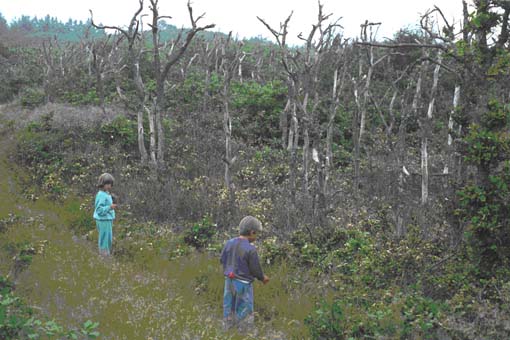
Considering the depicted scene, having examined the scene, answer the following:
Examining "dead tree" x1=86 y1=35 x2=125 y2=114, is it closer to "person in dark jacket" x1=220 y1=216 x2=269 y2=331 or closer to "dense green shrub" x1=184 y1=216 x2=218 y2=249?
"dense green shrub" x1=184 y1=216 x2=218 y2=249

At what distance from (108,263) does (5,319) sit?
4.43m

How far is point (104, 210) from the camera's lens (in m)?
9.05

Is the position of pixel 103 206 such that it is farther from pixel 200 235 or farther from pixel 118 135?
pixel 118 135

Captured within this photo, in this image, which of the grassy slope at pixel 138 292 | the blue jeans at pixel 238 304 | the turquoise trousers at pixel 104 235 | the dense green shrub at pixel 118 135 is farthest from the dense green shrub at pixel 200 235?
the dense green shrub at pixel 118 135

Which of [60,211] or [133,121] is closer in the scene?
[60,211]

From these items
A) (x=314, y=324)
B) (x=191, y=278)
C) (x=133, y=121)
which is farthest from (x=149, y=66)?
(x=314, y=324)

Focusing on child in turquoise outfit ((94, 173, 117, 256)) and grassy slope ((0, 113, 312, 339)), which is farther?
child in turquoise outfit ((94, 173, 117, 256))

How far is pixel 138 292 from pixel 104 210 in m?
2.42

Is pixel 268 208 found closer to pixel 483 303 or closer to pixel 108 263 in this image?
pixel 108 263

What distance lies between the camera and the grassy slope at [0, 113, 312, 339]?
5785 millimetres

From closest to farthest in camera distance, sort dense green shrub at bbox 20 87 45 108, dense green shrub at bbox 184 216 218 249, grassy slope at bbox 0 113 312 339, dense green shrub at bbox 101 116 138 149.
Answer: grassy slope at bbox 0 113 312 339
dense green shrub at bbox 184 216 218 249
dense green shrub at bbox 101 116 138 149
dense green shrub at bbox 20 87 45 108

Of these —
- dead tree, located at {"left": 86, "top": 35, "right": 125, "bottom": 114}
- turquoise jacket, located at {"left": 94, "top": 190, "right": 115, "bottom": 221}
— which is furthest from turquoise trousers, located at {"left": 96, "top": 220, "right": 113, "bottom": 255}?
dead tree, located at {"left": 86, "top": 35, "right": 125, "bottom": 114}

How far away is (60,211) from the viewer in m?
13.0

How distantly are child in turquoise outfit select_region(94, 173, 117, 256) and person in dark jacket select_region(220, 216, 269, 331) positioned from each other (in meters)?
3.43
